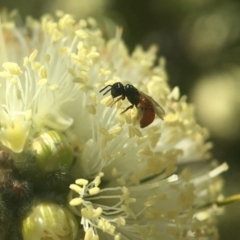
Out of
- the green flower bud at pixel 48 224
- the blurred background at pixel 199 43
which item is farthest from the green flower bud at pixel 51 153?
the blurred background at pixel 199 43

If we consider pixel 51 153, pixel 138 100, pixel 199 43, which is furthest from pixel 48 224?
pixel 199 43

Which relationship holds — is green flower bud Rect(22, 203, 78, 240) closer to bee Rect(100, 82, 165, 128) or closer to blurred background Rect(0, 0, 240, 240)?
bee Rect(100, 82, 165, 128)

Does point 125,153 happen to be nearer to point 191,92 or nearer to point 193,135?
point 193,135

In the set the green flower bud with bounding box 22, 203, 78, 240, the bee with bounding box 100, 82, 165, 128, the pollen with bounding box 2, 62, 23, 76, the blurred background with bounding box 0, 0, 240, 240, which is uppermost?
the blurred background with bounding box 0, 0, 240, 240

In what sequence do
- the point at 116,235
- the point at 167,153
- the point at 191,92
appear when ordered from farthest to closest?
the point at 191,92
the point at 167,153
the point at 116,235

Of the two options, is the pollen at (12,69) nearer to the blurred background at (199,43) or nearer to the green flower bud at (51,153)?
the green flower bud at (51,153)

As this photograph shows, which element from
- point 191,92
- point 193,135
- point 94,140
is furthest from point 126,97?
point 191,92

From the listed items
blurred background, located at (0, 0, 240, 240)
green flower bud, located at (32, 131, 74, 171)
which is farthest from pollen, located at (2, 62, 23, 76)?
blurred background, located at (0, 0, 240, 240)

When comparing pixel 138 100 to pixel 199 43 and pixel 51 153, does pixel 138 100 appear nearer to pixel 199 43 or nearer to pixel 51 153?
pixel 51 153
